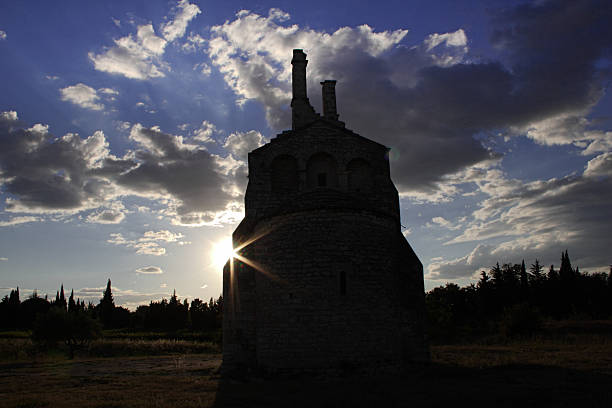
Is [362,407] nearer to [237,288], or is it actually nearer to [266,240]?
[266,240]

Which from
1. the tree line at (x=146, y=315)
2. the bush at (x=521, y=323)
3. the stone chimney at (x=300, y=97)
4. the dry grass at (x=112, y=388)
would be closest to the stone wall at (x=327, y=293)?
the dry grass at (x=112, y=388)

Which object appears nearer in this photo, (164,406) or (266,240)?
(164,406)

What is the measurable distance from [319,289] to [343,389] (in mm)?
3262

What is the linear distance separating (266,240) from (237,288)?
317cm

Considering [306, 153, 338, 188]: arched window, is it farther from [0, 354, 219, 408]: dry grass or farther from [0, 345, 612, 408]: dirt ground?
[0, 354, 219, 408]: dry grass

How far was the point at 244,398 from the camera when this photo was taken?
35.1 ft

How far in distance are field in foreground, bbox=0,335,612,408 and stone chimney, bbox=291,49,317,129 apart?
1181 cm

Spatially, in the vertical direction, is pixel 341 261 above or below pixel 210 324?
above

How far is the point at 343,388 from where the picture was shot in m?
11.5

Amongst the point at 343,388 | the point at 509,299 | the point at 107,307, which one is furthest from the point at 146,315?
the point at 343,388

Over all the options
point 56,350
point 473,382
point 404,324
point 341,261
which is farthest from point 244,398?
point 56,350

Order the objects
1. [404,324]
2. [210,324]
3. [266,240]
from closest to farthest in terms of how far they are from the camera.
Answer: [266,240] → [404,324] → [210,324]

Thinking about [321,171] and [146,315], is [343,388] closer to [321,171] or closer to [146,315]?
[321,171]

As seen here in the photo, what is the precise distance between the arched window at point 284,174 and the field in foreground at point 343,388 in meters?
7.87
